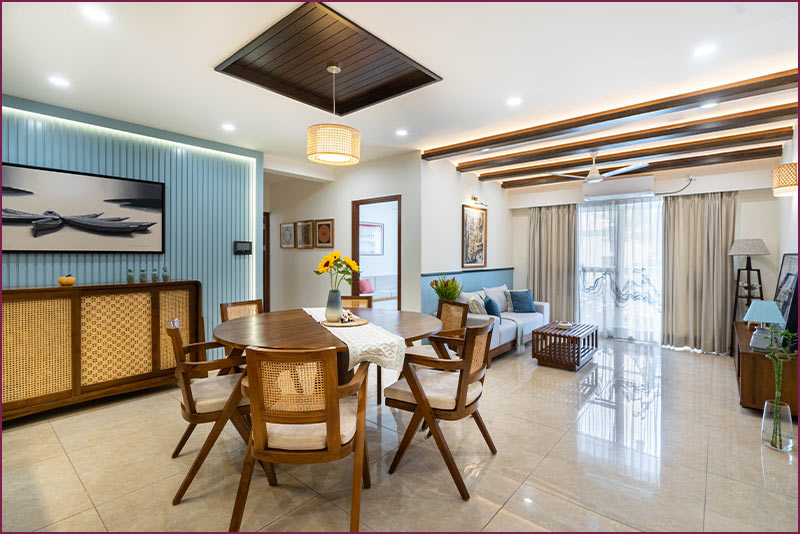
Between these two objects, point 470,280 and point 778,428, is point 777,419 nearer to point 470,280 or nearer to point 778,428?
point 778,428

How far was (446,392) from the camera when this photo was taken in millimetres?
2309

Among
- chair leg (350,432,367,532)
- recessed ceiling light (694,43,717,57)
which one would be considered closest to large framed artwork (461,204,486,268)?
recessed ceiling light (694,43,717,57)

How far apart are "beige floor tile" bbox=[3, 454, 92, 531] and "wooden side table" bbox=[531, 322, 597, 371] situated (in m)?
4.32

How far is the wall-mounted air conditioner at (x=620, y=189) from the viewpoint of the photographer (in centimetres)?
545

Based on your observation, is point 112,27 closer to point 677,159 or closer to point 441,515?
point 441,515

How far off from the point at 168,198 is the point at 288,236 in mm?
2768

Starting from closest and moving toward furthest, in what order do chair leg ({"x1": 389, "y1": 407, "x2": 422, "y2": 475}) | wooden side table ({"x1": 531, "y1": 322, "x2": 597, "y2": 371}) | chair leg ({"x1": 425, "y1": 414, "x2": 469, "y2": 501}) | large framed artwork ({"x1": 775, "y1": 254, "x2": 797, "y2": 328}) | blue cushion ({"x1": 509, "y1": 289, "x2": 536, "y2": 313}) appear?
chair leg ({"x1": 425, "y1": 414, "x2": 469, "y2": 501}) → chair leg ({"x1": 389, "y1": 407, "x2": 422, "y2": 475}) → large framed artwork ({"x1": 775, "y1": 254, "x2": 797, "y2": 328}) → wooden side table ({"x1": 531, "y1": 322, "x2": 597, "y2": 371}) → blue cushion ({"x1": 509, "y1": 289, "x2": 536, "y2": 313})

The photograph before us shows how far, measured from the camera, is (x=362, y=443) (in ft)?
6.24

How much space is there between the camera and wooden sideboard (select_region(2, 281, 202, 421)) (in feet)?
9.81

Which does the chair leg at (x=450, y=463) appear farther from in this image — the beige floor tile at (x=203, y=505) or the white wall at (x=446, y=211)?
the white wall at (x=446, y=211)

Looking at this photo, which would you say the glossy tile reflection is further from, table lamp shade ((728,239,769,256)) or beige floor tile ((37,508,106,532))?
table lamp shade ((728,239,769,256))

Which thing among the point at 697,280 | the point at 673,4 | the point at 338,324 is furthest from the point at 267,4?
the point at 697,280

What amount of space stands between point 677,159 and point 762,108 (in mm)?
1550

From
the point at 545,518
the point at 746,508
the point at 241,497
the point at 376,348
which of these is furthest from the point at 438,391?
the point at 746,508
